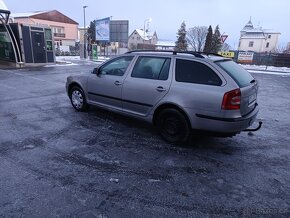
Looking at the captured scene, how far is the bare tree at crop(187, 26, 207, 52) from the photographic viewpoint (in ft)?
161

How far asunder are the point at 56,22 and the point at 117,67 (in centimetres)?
6057

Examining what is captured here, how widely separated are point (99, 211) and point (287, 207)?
2.22m

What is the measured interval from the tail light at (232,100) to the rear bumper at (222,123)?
0.64ft

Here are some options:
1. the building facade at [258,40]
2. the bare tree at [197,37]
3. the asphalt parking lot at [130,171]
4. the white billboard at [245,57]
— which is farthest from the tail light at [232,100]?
the building facade at [258,40]

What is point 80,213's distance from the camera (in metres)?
2.58

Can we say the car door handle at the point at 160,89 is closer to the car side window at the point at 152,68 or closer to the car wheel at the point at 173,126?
the car side window at the point at 152,68

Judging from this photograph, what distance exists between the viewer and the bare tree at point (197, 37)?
49.2m

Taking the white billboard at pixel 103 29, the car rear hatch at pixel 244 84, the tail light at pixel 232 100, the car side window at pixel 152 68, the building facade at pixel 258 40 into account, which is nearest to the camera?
the tail light at pixel 232 100

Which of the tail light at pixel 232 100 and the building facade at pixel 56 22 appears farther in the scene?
the building facade at pixel 56 22

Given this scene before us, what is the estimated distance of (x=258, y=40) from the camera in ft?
222

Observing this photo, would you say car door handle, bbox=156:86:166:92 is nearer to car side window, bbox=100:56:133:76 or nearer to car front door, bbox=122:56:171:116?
car front door, bbox=122:56:171:116

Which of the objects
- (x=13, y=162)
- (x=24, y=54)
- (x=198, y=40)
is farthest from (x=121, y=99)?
(x=198, y=40)

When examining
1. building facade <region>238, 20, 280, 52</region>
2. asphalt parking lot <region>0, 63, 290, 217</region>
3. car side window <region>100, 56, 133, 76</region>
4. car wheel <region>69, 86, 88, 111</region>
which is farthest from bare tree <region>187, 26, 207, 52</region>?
asphalt parking lot <region>0, 63, 290, 217</region>

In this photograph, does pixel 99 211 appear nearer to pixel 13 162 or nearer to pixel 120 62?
pixel 13 162
